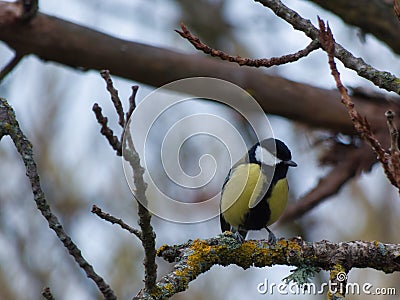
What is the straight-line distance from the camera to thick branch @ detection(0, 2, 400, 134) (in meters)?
3.45

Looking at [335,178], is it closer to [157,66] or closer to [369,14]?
[369,14]

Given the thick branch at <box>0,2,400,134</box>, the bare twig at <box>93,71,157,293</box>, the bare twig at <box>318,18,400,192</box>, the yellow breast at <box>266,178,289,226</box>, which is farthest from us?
the thick branch at <box>0,2,400,134</box>

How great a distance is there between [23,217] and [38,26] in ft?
7.34

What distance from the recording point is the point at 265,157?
9.70ft

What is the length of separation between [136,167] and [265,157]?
1697mm

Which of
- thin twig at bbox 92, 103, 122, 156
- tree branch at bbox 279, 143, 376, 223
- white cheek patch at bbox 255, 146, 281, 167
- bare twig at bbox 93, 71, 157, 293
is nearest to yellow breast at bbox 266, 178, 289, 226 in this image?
white cheek patch at bbox 255, 146, 281, 167

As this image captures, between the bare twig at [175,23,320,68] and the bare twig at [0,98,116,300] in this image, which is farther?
the bare twig at [175,23,320,68]

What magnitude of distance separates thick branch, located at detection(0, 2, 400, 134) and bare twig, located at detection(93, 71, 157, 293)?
2.10m

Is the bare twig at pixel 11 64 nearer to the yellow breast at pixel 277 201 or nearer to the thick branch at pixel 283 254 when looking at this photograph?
the yellow breast at pixel 277 201

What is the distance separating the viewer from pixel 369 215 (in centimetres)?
586

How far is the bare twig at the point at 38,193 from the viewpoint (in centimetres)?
152

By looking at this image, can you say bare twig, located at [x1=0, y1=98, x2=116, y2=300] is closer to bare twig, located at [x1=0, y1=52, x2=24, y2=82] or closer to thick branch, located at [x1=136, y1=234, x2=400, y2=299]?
thick branch, located at [x1=136, y1=234, x2=400, y2=299]

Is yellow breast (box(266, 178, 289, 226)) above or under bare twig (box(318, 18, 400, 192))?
above

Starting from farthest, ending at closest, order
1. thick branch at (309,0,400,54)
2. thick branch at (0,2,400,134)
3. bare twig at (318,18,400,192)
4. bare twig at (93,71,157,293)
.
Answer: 1. thick branch at (0,2,400,134)
2. thick branch at (309,0,400,54)
3. bare twig at (318,18,400,192)
4. bare twig at (93,71,157,293)
